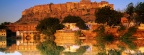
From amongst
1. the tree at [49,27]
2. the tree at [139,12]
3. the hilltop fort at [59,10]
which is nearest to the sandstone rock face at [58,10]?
the hilltop fort at [59,10]

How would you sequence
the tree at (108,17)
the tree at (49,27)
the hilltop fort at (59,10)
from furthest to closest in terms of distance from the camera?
1. the hilltop fort at (59,10)
2. the tree at (108,17)
3. the tree at (49,27)

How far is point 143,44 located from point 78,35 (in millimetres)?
2079

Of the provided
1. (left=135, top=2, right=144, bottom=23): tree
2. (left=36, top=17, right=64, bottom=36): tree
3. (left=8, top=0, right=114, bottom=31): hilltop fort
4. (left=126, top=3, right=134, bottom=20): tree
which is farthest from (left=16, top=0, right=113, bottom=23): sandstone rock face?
(left=135, top=2, right=144, bottom=23): tree

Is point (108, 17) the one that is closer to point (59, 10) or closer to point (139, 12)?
point (139, 12)

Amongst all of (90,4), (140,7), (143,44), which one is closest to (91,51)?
(143,44)

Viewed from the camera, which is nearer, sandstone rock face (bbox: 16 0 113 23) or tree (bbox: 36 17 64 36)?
tree (bbox: 36 17 64 36)

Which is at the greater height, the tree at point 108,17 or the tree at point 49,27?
the tree at point 108,17

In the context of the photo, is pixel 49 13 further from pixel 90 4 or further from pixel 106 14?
pixel 106 14

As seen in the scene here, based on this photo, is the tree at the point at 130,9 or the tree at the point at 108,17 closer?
the tree at the point at 108,17

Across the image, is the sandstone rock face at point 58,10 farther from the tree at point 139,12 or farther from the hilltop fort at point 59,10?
the tree at point 139,12

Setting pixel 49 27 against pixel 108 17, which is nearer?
pixel 108 17

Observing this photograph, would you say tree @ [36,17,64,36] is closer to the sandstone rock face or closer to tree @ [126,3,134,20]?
tree @ [126,3,134,20]

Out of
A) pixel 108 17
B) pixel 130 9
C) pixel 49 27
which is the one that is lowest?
pixel 49 27

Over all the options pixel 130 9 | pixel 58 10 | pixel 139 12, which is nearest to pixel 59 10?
pixel 58 10
